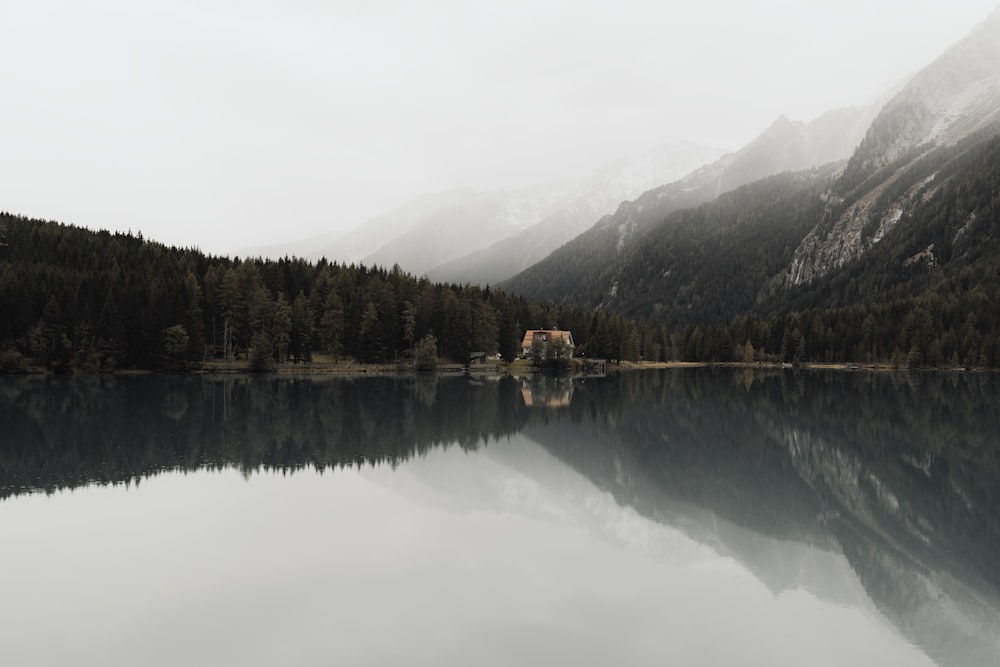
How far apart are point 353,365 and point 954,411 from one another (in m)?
101

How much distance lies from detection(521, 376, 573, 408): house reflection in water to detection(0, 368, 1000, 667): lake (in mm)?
21911

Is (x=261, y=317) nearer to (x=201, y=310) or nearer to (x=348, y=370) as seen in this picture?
(x=201, y=310)

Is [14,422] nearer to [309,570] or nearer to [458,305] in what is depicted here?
[309,570]

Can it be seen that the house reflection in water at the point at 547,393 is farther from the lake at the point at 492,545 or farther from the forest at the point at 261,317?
the forest at the point at 261,317

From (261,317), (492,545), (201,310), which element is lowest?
(492,545)

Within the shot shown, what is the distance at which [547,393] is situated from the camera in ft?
299

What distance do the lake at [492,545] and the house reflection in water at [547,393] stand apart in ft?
71.9

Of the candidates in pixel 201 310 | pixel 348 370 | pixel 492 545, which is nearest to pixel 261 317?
pixel 201 310

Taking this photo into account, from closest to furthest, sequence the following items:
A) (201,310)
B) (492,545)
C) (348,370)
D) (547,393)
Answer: (492,545) < (547,393) < (201,310) < (348,370)

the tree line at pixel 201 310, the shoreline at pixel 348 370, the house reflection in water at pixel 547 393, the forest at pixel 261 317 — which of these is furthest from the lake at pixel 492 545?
the forest at pixel 261 317

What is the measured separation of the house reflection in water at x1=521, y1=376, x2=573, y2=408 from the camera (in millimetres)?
76069

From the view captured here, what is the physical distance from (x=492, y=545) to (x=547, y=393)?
67017 millimetres

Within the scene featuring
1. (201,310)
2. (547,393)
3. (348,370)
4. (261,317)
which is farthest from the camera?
(348,370)

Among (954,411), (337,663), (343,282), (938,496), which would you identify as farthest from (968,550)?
(343,282)
